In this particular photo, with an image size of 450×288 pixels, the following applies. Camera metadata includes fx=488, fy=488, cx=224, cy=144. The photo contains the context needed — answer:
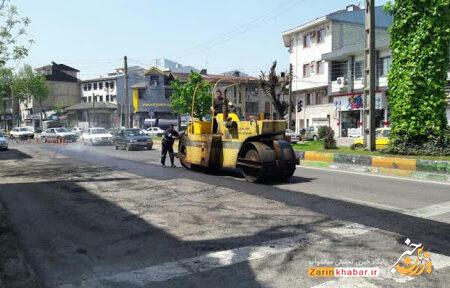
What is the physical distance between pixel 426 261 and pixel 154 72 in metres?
72.8

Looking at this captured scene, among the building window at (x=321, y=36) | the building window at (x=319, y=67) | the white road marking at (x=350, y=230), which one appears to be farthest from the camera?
the building window at (x=321, y=36)

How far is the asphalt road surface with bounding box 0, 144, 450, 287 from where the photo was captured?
17.1ft

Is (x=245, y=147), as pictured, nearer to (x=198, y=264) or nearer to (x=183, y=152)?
(x=183, y=152)

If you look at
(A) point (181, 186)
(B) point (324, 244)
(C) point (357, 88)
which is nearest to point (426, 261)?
(B) point (324, 244)

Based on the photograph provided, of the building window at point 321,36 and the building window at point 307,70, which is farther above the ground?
the building window at point 321,36

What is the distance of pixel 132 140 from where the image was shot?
3036cm

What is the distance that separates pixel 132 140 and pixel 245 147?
18.6 meters

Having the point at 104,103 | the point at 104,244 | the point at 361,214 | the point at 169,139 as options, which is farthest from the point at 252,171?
the point at 104,103

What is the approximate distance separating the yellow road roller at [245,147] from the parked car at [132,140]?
53.0 feet

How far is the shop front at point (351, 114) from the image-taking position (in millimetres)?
40000

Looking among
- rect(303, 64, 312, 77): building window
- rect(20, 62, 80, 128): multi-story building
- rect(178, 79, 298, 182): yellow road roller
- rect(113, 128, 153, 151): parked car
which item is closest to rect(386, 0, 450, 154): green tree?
rect(178, 79, 298, 182): yellow road roller

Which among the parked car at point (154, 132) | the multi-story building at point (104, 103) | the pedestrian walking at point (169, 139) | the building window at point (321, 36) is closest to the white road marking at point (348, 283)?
the pedestrian walking at point (169, 139)

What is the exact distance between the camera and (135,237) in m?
6.89

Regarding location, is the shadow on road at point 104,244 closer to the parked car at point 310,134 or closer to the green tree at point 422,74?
the green tree at point 422,74
